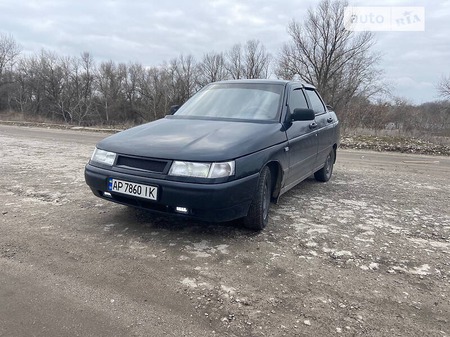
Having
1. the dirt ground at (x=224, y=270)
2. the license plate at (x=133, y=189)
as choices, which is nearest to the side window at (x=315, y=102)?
the dirt ground at (x=224, y=270)

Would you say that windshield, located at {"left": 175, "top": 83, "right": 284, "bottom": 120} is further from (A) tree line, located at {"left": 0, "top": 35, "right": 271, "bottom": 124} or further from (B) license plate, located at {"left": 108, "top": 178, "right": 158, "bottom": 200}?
(A) tree line, located at {"left": 0, "top": 35, "right": 271, "bottom": 124}

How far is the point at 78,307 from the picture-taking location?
2.15m

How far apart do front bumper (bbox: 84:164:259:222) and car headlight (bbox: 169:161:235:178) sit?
0.08 meters

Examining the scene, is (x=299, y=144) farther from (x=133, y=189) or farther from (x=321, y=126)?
(x=133, y=189)

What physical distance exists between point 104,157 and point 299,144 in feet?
7.38

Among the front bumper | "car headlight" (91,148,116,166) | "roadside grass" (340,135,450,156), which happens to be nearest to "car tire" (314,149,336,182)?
the front bumper

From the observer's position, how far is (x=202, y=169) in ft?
9.26

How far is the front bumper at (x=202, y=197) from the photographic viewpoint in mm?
2787

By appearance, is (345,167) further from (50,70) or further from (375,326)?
(50,70)

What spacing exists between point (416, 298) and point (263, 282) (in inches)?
41.8

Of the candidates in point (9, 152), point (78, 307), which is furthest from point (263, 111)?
point (9, 152)

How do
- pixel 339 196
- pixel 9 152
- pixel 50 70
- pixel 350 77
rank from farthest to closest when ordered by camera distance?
pixel 50 70 → pixel 350 77 → pixel 9 152 → pixel 339 196

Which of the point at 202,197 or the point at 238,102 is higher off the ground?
the point at 238,102

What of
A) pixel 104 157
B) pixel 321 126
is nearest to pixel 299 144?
pixel 321 126
